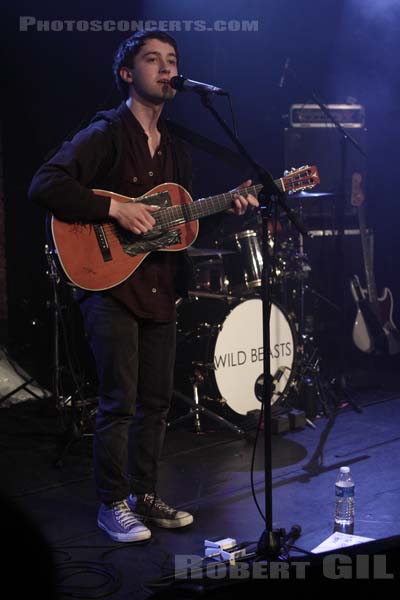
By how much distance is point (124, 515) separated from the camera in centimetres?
374

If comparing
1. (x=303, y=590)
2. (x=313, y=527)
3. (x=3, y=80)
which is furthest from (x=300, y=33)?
(x=303, y=590)

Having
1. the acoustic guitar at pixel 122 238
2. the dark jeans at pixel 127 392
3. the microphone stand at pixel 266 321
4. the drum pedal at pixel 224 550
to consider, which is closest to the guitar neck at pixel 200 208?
the acoustic guitar at pixel 122 238

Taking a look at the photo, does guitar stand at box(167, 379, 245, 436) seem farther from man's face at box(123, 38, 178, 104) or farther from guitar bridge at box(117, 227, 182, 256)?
man's face at box(123, 38, 178, 104)

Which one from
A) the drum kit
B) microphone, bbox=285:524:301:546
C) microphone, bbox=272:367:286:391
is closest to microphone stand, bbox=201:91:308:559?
microphone, bbox=285:524:301:546

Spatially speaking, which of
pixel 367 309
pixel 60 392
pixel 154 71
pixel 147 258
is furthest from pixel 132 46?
pixel 367 309

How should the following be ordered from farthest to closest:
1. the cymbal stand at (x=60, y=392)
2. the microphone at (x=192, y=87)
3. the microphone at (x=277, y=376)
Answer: the microphone at (x=277, y=376), the cymbal stand at (x=60, y=392), the microphone at (x=192, y=87)

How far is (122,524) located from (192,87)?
194 cm

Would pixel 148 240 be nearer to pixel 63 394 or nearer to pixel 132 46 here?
pixel 132 46

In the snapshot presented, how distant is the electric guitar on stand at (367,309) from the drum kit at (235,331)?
1383 mm

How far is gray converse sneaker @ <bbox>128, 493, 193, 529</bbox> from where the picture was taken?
3869 mm

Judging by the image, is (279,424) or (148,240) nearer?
(148,240)

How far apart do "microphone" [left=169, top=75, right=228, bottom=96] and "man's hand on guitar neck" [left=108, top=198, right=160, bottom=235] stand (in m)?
0.53

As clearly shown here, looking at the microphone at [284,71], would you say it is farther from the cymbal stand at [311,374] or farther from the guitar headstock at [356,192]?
the cymbal stand at [311,374]

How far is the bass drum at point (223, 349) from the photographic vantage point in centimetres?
565
